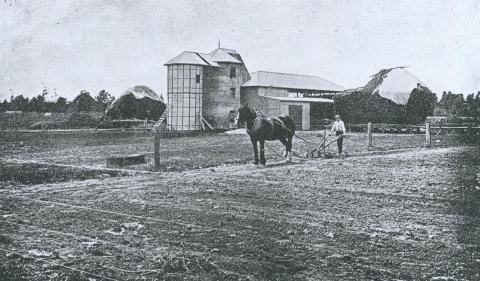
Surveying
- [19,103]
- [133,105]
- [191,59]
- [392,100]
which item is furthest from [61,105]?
[392,100]

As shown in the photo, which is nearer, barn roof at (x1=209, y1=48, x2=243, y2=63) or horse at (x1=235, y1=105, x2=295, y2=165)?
horse at (x1=235, y1=105, x2=295, y2=165)

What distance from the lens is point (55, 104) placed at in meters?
80.8

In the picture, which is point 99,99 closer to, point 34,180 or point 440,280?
point 34,180

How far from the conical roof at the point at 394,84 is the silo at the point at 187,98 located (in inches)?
626

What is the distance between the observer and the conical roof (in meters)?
40.8

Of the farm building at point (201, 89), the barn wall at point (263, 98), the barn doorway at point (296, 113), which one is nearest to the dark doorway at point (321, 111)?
the barn doorway at point (296, 113)

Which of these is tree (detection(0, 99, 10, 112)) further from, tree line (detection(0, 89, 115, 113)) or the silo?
the silo

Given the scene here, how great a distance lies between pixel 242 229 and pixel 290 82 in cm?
4707

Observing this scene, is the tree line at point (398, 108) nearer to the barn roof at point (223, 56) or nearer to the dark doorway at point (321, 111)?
the dark doorway at point (321, 111)

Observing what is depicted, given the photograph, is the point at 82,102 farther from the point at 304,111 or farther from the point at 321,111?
the point at 304,111

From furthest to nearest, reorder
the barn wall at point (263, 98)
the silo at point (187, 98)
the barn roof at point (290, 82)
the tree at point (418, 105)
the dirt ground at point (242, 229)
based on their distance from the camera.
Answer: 1. the barn roof at point (290, 82)
2. the barn wall at point (263, 98)
3. the silo at point (187, 98)
4. the tree at point (418, 105)
5. the dirt ground at point (242, 229)

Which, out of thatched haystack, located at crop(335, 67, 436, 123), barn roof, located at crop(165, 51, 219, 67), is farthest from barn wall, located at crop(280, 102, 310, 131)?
barn roof, located at crop(165, 51, 219, 67)

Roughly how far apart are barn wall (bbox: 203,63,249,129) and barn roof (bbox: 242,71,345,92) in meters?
2.52

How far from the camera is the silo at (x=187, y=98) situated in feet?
150
